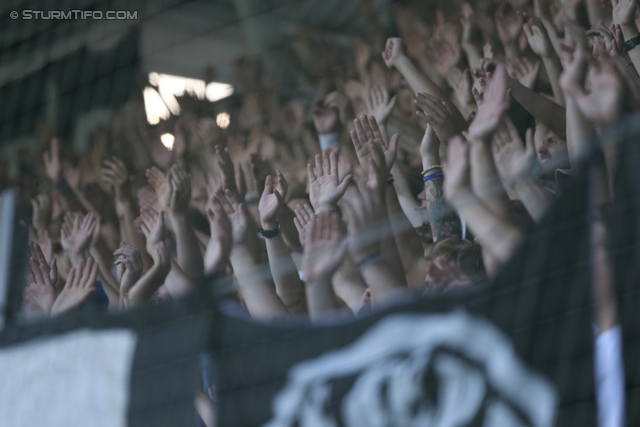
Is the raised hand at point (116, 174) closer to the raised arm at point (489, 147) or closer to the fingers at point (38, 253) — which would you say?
the fingers at point (38, 253)

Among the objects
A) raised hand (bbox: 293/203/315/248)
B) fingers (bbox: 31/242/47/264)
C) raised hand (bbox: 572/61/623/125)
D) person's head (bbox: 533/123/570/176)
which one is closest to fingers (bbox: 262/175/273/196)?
raised hand (bbox: 293/203/315/248)

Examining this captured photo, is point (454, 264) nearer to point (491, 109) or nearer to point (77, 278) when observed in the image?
point (491, 109)

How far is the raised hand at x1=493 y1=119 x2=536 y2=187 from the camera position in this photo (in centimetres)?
122

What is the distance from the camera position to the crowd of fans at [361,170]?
1237 mm

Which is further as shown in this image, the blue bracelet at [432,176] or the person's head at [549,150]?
the blue bracelet at [432,176]

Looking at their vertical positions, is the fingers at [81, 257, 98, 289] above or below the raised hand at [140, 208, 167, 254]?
below

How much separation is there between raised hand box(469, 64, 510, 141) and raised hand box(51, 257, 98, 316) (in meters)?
1.02

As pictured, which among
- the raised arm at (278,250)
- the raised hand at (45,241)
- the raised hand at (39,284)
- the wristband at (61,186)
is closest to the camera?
the raised arm at (278,250)

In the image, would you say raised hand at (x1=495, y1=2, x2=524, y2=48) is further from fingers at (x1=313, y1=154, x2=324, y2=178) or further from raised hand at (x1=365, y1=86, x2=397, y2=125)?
fingers at (x1=313, y1=154, x2=324, y2=178)

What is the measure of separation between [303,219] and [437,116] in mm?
302

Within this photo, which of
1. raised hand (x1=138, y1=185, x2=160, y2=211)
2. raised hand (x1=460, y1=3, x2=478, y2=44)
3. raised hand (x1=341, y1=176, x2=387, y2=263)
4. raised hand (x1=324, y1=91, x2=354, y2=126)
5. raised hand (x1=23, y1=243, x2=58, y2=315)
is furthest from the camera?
raised hand (x1=23, y1=243, x2=58, y2=315)

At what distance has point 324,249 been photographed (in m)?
1.41

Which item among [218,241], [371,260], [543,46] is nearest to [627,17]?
[543,46]

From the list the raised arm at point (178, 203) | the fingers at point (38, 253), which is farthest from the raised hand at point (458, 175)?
the fingers at point (38, 253)
